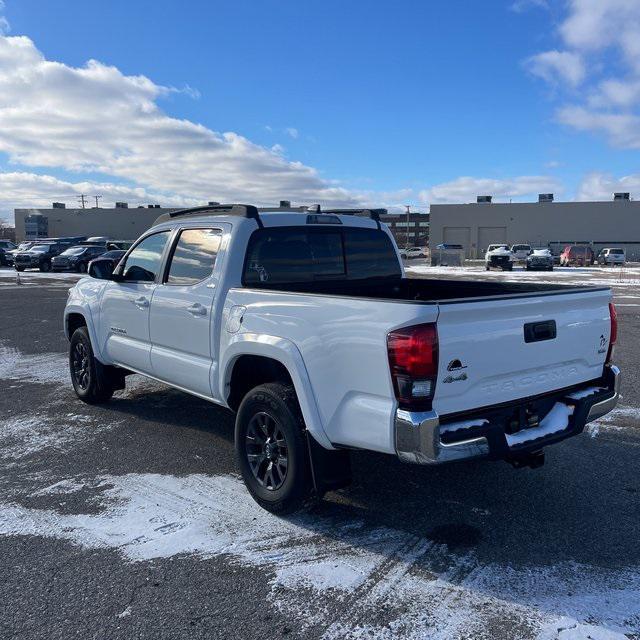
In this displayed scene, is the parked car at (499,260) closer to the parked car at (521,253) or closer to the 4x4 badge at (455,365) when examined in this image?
the parked car at (521,253)

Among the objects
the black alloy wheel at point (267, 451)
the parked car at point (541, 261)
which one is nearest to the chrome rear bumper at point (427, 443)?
the black alloy wheel at point (267, 451)

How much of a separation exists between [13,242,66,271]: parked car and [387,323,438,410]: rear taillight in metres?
37.5

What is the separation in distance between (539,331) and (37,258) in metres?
37.5

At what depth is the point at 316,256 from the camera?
502cm

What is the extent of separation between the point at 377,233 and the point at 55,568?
12.0 ft

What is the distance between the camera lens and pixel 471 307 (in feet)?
10.6

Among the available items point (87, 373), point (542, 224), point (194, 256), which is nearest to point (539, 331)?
point (194, 256)

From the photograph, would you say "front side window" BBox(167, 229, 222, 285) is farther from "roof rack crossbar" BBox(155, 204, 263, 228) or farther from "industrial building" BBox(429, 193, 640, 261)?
"industrial building" BBox(429, 193, 640, 261)

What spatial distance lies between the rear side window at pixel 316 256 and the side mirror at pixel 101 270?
1.91 m

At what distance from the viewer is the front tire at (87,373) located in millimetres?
6406

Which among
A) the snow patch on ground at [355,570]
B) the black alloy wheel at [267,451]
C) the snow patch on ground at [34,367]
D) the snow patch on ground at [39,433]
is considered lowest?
the snow patch on ground at [355,570]

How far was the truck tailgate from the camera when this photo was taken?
3.20m

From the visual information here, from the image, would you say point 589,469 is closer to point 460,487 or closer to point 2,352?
point 460,487

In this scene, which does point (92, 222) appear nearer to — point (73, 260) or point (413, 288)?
point (73, 260)
